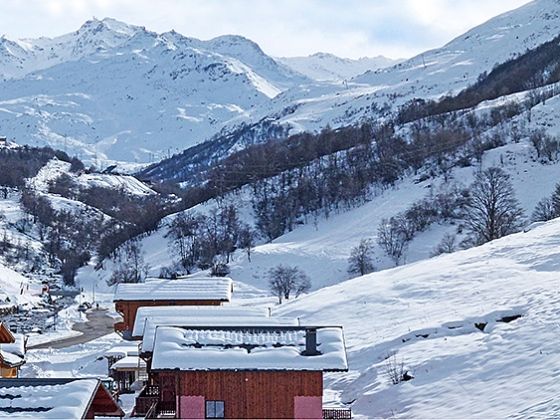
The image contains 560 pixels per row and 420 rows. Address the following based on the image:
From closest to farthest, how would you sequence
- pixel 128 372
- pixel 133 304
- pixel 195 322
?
1. pixel 195 322
2. pixel 128 372
3. pixel 133 304

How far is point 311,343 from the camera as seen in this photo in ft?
71.2

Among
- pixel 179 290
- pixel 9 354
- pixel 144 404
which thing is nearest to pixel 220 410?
pixel 144 404

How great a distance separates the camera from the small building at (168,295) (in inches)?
1943

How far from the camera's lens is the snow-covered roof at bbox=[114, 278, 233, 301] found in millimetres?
49469

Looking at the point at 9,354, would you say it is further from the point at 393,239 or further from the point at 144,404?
the point at 393,239

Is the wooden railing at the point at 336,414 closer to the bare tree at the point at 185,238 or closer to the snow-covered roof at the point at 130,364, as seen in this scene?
the snow-covered roof at the point at 130,364

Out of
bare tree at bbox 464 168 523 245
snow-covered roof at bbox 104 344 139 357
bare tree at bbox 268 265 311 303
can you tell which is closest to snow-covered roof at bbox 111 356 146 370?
snow-covered roof at bbox 104 344 139 357

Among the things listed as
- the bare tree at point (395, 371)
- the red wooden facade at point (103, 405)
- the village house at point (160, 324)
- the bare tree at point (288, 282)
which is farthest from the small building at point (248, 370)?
the bare tree at point (288, 282)

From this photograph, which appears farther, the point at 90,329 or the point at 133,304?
the point at 90,329

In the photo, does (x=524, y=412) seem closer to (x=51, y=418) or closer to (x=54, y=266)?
(x=51, y=418)

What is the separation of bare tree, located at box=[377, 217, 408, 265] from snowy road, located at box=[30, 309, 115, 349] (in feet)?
103

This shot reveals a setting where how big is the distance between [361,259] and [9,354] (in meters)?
49.7

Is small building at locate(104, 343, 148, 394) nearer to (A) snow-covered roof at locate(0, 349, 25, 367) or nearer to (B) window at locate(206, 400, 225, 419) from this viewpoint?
(A) snow-covered roof at locate(0, 349, 25, 367)

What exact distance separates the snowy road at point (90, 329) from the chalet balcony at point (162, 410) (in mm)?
44103
